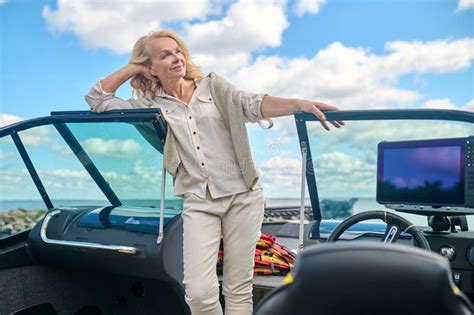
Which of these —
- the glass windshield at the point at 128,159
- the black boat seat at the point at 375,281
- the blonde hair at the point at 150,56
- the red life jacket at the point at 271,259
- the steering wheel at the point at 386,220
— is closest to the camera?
the black boat seat at the point at 375,281

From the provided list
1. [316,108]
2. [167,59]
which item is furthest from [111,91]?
[316,108]

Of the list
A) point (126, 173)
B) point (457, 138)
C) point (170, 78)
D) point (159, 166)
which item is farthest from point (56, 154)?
point (457, 138)

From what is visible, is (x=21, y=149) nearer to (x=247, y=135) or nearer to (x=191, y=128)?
(x=191, y=128)

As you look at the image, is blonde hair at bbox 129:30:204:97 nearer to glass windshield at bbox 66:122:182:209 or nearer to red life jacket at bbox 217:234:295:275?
glass windshield at bbox 66:122:182:209

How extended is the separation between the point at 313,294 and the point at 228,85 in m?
1.32

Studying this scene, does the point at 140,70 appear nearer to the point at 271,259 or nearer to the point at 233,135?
the point at 233,135

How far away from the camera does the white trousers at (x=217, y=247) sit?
2043 mm

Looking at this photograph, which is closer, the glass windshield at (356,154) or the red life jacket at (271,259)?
the glass windshield at (356,154)

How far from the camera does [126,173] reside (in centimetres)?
285

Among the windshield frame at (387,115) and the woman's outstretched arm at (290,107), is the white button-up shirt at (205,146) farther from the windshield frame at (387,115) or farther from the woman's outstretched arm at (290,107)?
the windshield frame at (387,115)

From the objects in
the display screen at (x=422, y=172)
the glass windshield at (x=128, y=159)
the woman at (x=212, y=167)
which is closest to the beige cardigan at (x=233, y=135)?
the woman at (x=212, y=167)

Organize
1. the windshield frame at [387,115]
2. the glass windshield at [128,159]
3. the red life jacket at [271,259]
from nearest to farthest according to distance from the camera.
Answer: the windshield frame at [387,115] < the glass windshield at [128,159] < the red life jacket at [271,259]

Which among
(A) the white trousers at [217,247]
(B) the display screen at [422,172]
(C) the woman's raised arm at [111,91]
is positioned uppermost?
(C) the woman's raised arm at [111,91]

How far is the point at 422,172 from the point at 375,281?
51.2 inches
